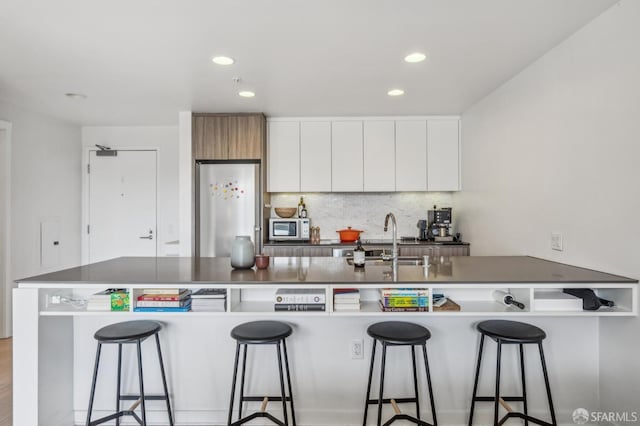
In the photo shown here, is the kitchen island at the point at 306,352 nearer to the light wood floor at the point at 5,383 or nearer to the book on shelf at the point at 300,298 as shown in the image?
the book on shelf at the point at 300,298

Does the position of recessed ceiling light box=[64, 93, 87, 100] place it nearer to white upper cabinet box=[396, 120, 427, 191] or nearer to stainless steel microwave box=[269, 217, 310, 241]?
stainless steel microwave box=[269, 217, 310, 241]

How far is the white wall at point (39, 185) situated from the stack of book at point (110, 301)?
105 inches

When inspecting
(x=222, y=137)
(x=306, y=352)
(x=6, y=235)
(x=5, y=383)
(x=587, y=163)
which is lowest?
(x=5, y=383)

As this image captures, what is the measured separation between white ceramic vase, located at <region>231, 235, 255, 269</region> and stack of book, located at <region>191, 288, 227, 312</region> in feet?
1.08

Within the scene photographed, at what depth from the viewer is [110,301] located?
189 centimetres

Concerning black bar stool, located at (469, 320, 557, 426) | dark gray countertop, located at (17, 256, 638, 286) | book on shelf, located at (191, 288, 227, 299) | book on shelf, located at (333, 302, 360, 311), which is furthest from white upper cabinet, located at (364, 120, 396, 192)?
→ book on shelf, located at (191, 288, 227, 299)

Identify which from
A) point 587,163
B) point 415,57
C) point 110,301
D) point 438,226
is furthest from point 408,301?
point 438,226

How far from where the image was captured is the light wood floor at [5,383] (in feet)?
7.81

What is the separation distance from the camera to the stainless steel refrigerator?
4.05 m

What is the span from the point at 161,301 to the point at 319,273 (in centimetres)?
85

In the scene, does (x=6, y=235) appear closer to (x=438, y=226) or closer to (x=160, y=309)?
(x=160, y=309)

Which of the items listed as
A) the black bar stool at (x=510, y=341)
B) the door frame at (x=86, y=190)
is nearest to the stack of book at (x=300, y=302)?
the black bar stool at (x=510, y=341)

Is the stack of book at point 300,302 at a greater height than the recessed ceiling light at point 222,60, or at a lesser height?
lesser

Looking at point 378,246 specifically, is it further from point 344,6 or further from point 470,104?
point 344,6
